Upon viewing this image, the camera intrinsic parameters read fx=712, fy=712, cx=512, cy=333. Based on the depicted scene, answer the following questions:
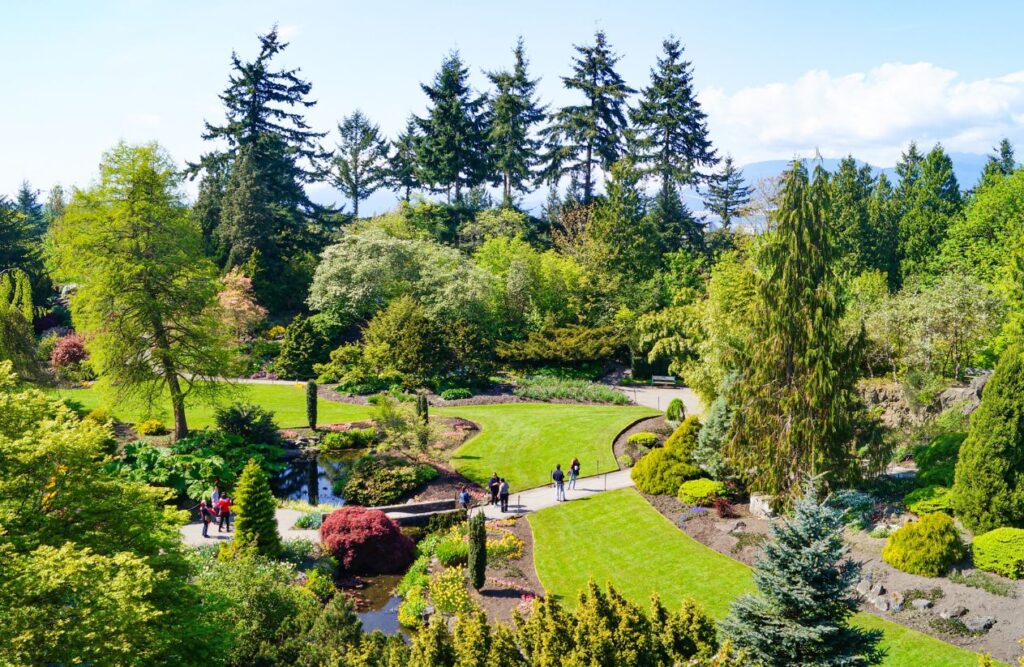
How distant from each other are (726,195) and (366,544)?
54550mm

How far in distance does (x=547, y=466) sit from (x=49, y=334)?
39250mm

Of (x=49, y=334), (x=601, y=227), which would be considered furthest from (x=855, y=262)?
(x=49, y=334)

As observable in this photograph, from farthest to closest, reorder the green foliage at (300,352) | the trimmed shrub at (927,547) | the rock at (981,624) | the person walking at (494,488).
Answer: the green foliage at (300,352)
the person walking at (494,488)
the trimmed shrub at (927,547)
the rock at (981,624)

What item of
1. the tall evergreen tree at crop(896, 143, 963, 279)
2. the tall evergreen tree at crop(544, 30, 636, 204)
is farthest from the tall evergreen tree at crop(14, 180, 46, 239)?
the tall evergreen tree at crop(896, 143, 963, 279)

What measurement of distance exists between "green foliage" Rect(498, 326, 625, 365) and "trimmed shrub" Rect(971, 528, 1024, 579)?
27.9 m

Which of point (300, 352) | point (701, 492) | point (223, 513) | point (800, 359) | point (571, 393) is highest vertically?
point (300, 352)

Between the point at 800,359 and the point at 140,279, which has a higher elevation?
the point at 140,279

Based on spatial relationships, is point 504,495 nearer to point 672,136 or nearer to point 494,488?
point 494,488

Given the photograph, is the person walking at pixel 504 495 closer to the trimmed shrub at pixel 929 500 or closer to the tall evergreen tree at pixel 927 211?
the trimmed shrub at pixel 929 500

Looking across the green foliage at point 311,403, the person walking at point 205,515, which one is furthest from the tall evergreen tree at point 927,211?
the person walking at point 205,515

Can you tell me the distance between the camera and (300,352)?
44.7 meters

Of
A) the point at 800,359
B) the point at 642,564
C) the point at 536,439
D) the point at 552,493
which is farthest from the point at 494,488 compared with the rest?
the point at 800,359

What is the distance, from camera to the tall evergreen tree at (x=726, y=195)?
62.4 m

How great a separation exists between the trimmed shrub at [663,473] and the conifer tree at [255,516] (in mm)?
13032
